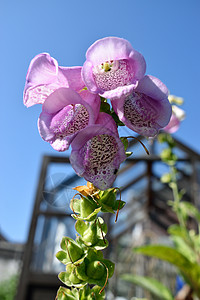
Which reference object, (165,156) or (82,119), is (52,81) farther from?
(165,156)

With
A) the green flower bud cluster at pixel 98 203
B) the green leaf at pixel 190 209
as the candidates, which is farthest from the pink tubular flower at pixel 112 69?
the green leaf at pixel 190 209

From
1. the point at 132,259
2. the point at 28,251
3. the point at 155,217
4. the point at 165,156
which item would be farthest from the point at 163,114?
the point at 155,217

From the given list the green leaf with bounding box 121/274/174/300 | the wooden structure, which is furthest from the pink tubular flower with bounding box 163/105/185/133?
the green leaf with bounding box 121/274/174/300

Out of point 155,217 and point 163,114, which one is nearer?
→ point 163,114

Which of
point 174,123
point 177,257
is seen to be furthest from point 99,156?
point 177,257

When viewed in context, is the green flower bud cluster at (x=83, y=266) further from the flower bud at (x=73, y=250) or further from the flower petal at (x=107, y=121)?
the flower petal at (x=107, y=121)

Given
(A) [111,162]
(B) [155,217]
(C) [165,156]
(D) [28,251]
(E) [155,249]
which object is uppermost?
(A) [111,162]

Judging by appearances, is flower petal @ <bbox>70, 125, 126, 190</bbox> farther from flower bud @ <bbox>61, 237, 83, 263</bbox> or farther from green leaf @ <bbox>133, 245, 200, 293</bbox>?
green leaf @ <bbox>133, 245, 200, 293</bbox>
